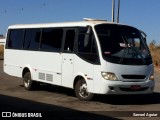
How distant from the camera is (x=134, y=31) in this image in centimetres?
1517

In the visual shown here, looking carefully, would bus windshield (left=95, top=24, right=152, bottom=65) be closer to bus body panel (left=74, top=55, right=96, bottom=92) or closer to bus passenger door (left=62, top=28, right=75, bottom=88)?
bus body panel (left=74, top=55, right=96, bottom=92)

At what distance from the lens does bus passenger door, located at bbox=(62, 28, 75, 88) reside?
15.1m

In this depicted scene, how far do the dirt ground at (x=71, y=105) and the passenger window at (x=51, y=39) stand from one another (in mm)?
1726

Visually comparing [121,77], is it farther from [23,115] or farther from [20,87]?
[20,87]

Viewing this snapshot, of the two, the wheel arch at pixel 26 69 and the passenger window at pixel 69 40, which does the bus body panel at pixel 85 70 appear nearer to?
the passenger window at pixel 69 40

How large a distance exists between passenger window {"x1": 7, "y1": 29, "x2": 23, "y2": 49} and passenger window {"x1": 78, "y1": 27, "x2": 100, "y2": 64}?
4.55m

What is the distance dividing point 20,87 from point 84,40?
5.21 metres

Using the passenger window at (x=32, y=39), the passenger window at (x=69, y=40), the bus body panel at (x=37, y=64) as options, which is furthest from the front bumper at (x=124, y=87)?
the passenger window at (x=32, y=39)

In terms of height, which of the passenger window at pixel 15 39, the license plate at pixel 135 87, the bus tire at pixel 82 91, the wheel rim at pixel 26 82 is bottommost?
the wheel rim at pixel 26 82

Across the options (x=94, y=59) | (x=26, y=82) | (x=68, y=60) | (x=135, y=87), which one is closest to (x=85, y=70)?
(x=94, y=59)

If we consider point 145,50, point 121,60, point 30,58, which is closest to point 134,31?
point 145,50

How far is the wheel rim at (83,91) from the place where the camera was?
1440 cm

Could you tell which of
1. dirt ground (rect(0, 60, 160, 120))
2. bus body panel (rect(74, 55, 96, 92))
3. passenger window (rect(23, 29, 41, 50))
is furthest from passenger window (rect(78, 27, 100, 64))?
passenger window (rect(23, 29, 41, 50))

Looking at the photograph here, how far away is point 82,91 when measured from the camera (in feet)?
47.7
